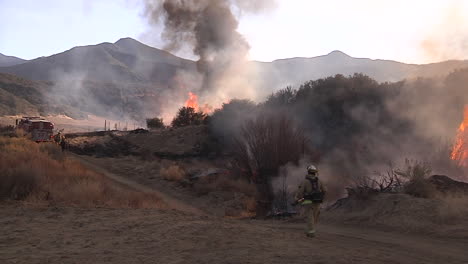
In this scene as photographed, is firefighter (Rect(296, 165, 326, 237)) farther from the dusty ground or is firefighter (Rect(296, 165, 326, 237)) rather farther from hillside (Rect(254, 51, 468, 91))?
hillside (Rect(254, 51, 468, 91))

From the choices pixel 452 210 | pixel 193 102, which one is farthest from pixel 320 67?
pixel 452 210

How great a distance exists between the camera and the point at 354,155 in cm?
2736

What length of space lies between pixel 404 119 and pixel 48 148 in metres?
23.2

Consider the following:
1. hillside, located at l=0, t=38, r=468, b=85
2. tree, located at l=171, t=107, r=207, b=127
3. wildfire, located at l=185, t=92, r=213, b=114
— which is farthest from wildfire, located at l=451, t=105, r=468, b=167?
hillside, located at l=0, t=38, r=468, b=85

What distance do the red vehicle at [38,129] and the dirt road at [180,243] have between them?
2835 cm

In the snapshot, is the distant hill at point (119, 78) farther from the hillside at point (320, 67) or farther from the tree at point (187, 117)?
the tree at point (187, 117)

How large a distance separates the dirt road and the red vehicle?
93.0 feet

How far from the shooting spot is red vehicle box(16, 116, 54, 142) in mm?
39312

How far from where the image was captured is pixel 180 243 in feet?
31.2

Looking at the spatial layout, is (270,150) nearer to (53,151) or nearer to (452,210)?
(452,210)

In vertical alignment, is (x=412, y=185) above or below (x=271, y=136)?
below

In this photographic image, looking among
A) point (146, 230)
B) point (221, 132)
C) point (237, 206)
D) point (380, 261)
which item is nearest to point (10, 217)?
point (146, 230)

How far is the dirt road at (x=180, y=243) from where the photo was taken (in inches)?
331

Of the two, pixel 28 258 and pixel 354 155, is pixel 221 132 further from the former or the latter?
pixel 28 258
